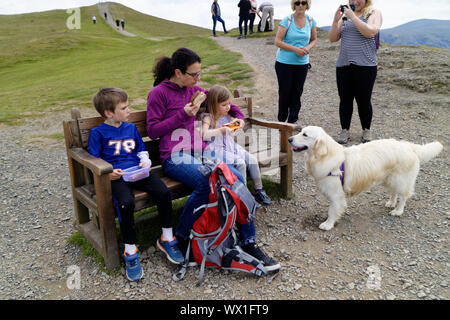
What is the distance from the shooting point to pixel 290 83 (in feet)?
21.0

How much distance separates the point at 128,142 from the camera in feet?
12.0

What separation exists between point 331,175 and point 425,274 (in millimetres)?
1379

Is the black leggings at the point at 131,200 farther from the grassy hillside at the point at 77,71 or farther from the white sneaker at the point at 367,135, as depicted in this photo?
the grassy hillside at the point at 77,71

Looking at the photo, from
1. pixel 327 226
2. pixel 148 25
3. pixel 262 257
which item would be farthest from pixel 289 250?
pixel 148 25

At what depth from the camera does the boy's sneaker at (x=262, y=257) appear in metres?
3.36

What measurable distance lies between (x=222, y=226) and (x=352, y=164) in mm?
1811

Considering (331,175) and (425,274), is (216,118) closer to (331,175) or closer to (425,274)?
(331,175)

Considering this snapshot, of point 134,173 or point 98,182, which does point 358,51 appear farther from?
point 98,182

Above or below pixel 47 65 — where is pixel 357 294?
below

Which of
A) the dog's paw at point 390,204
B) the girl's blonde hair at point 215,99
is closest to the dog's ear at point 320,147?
the girl's blonde hair at point 215,99

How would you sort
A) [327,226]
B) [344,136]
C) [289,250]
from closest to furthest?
[289,250] < [327,226] < [344,136]

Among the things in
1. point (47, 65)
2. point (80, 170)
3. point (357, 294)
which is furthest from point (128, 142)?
point (47, 65)

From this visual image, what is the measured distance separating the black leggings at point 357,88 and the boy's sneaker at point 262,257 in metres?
4.12

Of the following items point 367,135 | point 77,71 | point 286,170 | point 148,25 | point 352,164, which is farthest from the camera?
point 148,25
